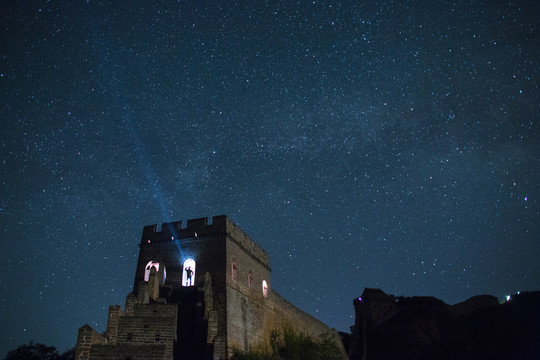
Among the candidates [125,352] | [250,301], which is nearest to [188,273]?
[250,301]

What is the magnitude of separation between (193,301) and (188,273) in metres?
3.09

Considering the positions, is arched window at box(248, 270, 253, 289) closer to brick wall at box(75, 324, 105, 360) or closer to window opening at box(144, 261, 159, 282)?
window opening at box(144, 261, 159, 282)

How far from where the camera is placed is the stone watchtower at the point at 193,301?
15766mm

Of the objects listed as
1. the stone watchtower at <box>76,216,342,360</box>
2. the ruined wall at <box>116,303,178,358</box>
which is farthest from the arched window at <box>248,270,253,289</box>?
the ruined wall at <box>116,303,178,358</box>

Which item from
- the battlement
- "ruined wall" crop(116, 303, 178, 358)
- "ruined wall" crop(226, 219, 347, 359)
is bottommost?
"ruined wall" crop(116, 303, 178, 358)

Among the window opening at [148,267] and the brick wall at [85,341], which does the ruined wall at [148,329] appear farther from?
the window opening at [148,267]

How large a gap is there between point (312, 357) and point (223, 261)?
7.81 metres

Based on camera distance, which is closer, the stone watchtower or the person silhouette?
the stone watchtower

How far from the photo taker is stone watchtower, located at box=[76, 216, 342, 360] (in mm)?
15766

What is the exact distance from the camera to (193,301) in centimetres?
1925

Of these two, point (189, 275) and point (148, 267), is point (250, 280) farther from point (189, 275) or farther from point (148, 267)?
point (148, 267)

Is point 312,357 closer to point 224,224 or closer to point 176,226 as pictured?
point 224,224

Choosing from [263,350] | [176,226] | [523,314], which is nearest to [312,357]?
[263,350]

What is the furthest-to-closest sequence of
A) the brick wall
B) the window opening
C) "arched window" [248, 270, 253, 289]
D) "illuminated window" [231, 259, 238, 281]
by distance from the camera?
"arched window" [248, 270, 253, 289], the window opening, "illuminated window" [231, 259, 238, 281], the brick wall
